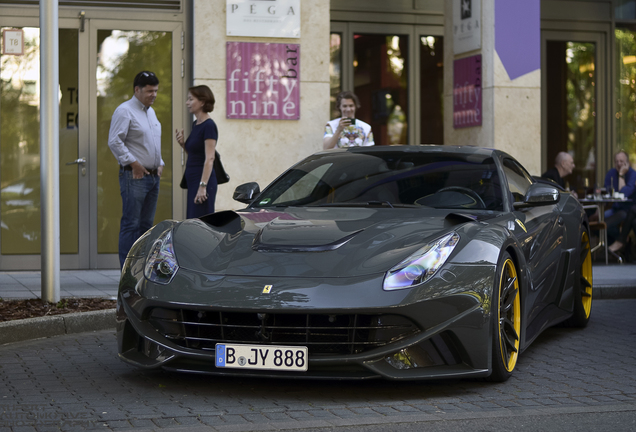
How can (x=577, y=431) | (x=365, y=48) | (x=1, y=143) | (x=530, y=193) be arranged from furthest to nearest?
1. (x=365, y=48)
2. (x=1, y=143)
3. (x=530, y=193)
4. (x=577, y=431)

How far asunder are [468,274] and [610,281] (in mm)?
Answer: 5500

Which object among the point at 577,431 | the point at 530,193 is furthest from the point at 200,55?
the point at 577,431

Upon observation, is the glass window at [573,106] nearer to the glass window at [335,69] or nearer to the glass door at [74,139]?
the glass window at [335,69]

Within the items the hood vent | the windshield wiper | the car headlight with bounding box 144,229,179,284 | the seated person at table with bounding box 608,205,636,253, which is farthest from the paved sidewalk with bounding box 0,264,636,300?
the hood vent

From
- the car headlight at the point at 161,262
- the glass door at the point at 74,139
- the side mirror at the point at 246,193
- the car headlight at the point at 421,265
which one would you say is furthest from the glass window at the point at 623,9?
the car headlight at the point at 161,262

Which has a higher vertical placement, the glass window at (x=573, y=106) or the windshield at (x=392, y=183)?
the glass window at (x=573, y=106)

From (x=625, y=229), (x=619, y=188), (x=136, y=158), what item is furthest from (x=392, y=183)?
(x=619, y=188)

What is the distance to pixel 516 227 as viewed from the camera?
5207mm

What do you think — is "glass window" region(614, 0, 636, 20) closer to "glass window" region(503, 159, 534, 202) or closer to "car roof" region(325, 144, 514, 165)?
"glass window" region(503, 159, 534, 202)

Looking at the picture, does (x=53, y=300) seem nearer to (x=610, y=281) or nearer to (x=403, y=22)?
(x=610, y=281)

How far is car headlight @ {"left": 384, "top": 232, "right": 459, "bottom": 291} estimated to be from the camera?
14.1 ft

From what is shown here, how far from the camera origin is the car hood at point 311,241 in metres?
4.46

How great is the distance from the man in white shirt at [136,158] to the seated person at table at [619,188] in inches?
258

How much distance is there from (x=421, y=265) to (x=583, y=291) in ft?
9.51
